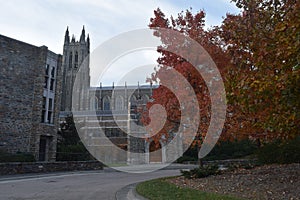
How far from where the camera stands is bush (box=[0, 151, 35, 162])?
67.0ft

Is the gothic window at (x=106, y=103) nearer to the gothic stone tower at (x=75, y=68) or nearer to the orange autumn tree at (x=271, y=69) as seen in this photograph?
the gothic stone tower at (x=75, y=68)

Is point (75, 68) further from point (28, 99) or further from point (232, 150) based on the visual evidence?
point (28, 99)

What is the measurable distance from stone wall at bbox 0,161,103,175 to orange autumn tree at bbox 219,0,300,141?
16.5 m

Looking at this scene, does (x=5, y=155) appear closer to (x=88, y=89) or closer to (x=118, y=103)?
(x=118, y=103)

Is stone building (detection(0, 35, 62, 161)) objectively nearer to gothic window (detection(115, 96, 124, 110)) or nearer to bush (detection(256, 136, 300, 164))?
bush (detection(256, 136, 300, 164))

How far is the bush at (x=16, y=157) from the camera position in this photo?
20425mm

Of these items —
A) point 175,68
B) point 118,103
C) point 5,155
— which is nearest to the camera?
point 175,68

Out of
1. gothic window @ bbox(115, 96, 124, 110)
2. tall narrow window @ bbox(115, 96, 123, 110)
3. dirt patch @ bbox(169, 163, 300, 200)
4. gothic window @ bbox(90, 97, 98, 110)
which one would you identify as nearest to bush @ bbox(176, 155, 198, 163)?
dirt patch @ bbox(169, 163, 300, 200)

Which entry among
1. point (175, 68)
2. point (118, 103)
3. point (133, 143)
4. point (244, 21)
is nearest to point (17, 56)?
point (175, 68)

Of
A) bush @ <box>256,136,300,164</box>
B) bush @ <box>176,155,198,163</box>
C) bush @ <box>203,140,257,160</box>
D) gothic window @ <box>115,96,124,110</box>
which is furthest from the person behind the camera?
gothic window @ <box>115,96,124,110</box>

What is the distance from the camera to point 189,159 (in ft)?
119

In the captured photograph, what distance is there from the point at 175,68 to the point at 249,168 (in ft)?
21.7

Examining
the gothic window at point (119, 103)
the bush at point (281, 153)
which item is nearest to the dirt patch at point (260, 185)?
the bush at point (281, 153)

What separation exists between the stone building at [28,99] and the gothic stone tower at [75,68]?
4790cm
